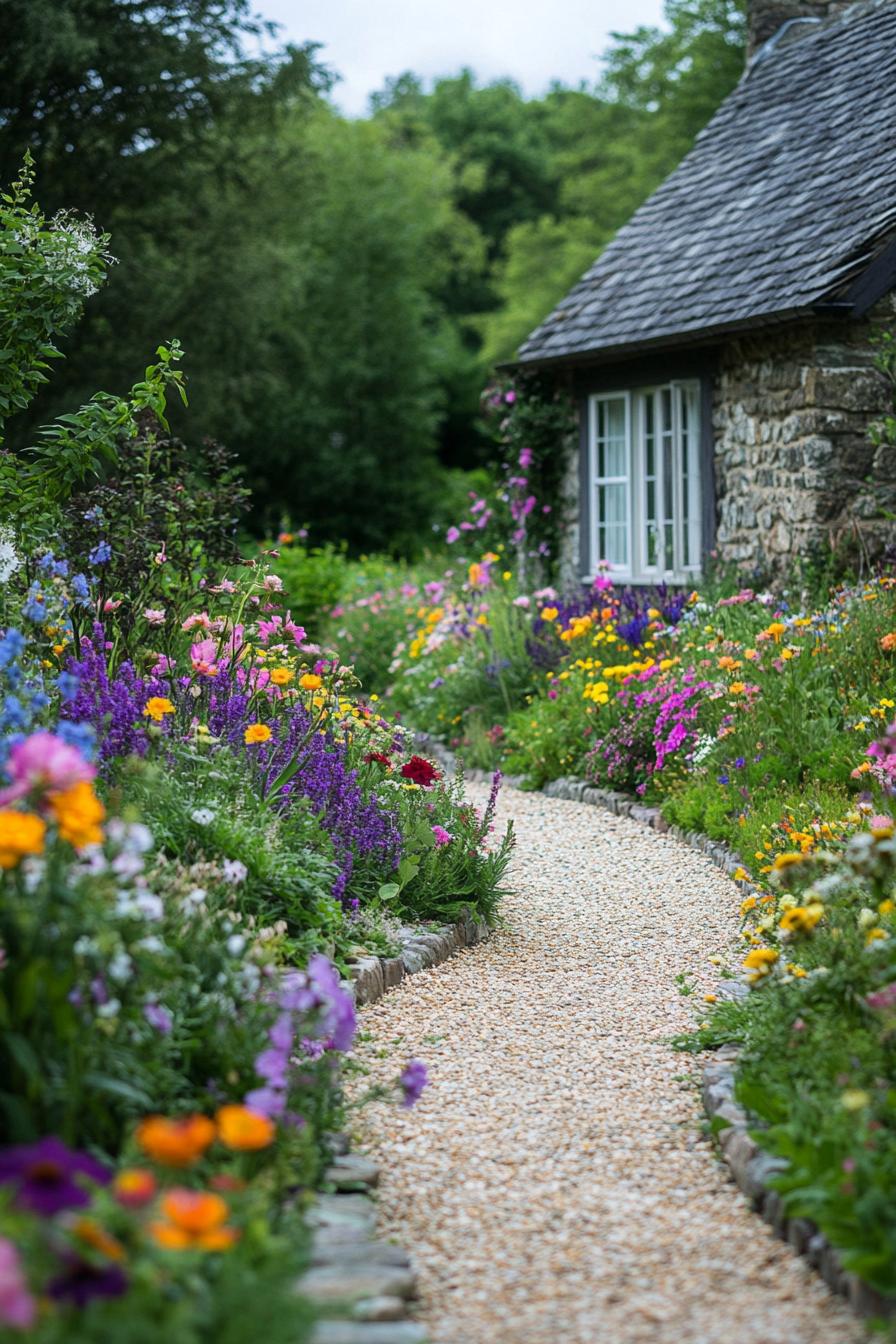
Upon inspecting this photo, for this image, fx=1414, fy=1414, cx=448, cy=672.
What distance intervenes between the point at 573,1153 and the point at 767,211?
354 inches

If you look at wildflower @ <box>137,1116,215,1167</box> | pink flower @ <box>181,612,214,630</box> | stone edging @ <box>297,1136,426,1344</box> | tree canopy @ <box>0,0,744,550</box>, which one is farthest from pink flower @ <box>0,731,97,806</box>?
tree canopy @ <box>0,0,744,550</box>

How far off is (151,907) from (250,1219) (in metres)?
0.65

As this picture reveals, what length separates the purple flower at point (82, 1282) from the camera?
196 cm

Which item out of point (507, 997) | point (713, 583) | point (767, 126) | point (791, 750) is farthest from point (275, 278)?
point (507, 997)

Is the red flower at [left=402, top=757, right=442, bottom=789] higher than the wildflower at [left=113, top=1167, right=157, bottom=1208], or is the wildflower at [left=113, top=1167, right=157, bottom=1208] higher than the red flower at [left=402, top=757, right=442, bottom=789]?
the red flower at [left=402, top=757, right=442, bottom=789]

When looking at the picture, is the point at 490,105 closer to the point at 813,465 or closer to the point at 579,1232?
the point at 813,465

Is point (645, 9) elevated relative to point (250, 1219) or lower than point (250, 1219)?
elevated

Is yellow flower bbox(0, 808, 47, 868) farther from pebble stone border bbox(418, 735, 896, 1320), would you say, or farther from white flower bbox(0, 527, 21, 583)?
white flower bbox(0, 527, 21, 583)

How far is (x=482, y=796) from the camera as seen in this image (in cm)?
816

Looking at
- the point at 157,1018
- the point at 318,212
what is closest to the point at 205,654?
the point at 157,1018

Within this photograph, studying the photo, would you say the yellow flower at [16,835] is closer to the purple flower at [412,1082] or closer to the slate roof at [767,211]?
the purple flower at [412,1082]

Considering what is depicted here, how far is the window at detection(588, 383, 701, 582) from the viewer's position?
36.4ft

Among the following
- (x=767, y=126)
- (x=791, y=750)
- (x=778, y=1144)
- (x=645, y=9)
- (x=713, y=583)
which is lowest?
(x=778, y=1144)

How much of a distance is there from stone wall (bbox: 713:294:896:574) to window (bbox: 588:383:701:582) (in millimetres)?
1136
